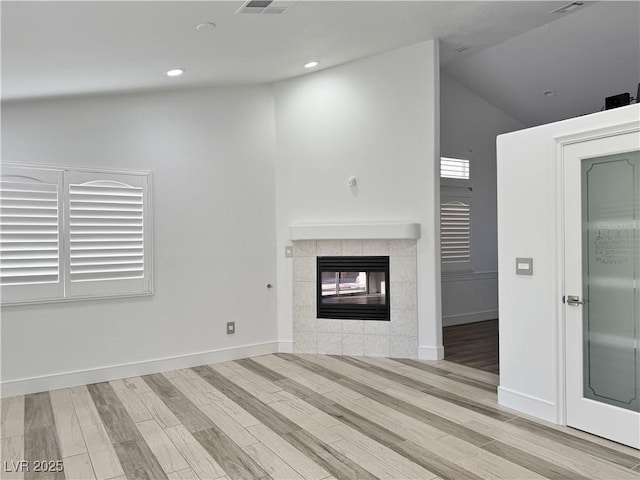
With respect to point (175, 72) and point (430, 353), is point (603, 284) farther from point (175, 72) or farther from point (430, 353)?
point (175, 72)

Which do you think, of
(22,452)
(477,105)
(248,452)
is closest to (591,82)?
(477,105)

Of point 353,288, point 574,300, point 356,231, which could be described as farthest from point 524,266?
point 353,288

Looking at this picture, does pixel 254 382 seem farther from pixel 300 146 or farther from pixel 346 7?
pixel 346 7

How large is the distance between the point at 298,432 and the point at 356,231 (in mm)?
2468

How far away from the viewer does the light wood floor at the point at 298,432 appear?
2725 mm

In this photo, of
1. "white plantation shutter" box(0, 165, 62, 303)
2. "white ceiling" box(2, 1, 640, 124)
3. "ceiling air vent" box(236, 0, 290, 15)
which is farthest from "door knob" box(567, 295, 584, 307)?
"white plantation shutter" box(0, 165, 62, 303)

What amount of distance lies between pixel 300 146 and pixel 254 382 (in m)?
2.70

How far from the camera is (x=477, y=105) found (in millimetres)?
7070

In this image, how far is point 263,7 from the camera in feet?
10.5

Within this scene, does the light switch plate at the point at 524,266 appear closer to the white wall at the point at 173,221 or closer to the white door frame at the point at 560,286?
the white door frame at the point at 560,286

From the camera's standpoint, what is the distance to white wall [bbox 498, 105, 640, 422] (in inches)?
130

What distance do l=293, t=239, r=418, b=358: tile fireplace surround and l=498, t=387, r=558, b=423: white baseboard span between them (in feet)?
4.88

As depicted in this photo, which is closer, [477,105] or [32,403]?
[32,403]

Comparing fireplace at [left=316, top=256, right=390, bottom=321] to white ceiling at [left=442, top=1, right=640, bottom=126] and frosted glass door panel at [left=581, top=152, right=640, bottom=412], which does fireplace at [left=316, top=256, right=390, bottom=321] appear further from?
white ceiling at [left=442, top=1, right=640, bottom=126]
